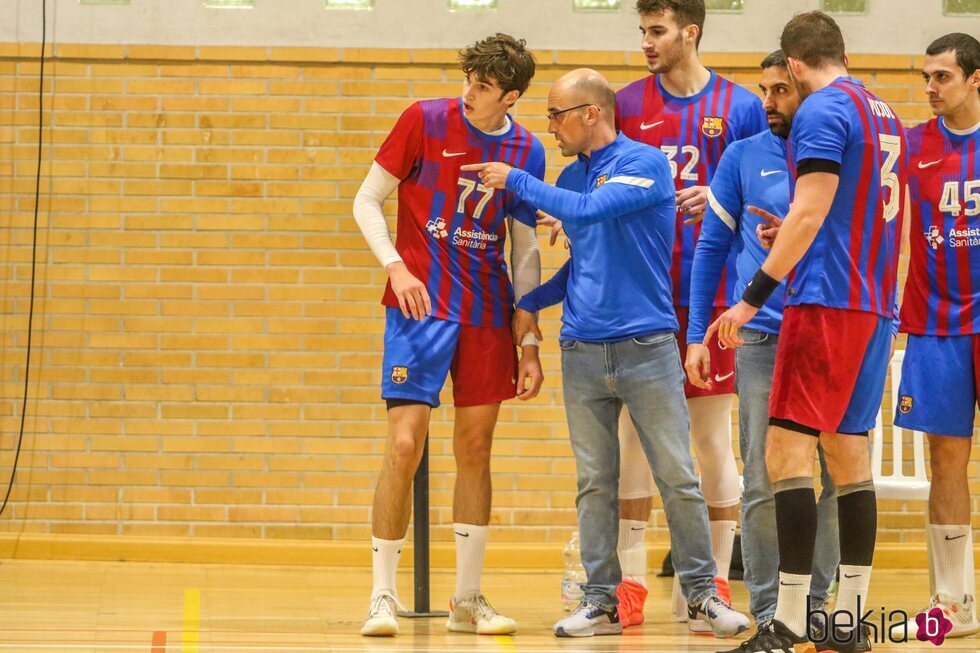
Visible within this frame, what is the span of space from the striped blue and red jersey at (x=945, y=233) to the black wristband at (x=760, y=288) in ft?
4.31

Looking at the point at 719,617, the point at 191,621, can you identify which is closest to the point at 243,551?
the point at 191,621

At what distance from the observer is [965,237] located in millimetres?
4781

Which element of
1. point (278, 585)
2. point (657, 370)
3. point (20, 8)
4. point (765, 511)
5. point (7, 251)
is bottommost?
point (278, 585)

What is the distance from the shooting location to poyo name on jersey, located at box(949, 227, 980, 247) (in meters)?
4.77

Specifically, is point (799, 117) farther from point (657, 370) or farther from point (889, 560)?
point (889, 560)

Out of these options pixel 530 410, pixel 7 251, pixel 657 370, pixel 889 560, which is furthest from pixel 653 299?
pixel 7 251

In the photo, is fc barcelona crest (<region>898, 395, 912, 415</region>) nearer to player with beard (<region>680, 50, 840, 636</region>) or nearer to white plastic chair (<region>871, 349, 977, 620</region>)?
white plastic chair (<region>871, 349, 977, 620</region>)

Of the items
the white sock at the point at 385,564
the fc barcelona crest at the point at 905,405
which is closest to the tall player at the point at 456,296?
the white sock at the point at 385,564

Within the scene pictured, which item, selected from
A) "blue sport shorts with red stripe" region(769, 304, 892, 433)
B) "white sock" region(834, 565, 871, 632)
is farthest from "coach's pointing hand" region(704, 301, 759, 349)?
"white sock" region(834, 565, 871, 632)

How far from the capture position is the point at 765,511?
4301mm

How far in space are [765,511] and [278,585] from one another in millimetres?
2450

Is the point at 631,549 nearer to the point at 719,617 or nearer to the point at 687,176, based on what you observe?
the point at 719,617

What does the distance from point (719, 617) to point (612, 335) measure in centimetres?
101

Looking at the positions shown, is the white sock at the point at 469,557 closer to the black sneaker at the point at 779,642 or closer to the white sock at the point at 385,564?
the white sock at the point at 385,564
